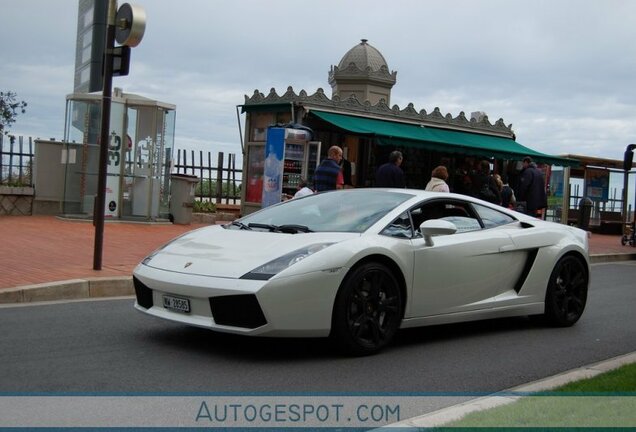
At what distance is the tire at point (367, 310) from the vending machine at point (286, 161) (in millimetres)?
10681

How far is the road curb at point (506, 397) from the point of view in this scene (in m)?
4.16

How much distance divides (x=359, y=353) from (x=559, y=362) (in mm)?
1619

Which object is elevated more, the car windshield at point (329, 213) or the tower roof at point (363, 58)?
the tower roof at point (363, 58)

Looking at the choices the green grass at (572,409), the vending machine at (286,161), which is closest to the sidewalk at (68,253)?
the vending machine at (286,161)

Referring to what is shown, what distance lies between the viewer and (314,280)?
5.48 metres

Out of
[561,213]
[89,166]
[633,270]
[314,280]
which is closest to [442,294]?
[314,280]

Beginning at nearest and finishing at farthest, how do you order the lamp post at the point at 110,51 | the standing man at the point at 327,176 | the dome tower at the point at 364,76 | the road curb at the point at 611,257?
1. the lamp post at the point at 110,51
2. the standing man at the point at 327,176
3. the road curb at the point at 611,257
4. the dome tower at the point at 364,76

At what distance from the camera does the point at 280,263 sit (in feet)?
18.1

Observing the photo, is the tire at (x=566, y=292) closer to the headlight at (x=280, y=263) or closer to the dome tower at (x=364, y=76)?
the headlight at (x=280, y=263)

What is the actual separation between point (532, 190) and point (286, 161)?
16.9 ft

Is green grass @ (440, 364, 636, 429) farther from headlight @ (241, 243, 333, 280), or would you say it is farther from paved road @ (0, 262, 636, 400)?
headlight @ (241, 243, 333, 280)

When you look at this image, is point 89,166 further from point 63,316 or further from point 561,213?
point 561,213

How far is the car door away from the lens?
6305mm

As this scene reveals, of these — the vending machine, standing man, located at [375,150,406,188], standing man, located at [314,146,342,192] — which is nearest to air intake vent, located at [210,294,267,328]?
standing man, located at [314,146,342,192]
